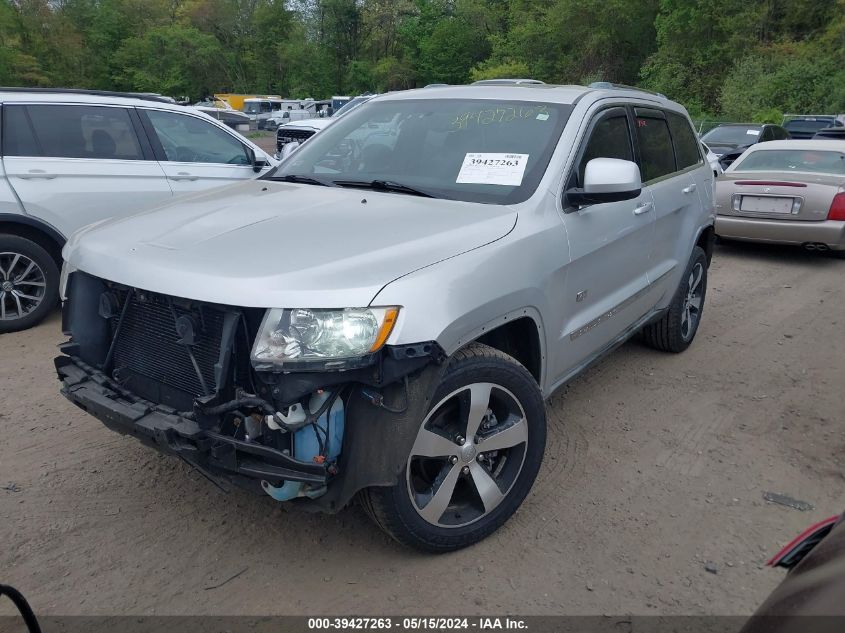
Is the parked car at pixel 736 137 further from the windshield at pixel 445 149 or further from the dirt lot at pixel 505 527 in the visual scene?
the windshield at pixel 445 149

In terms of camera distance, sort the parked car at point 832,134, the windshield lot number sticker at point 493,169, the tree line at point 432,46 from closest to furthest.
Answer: the windshield lot number sticker at point 493,169, the parked car at point 832,134, the tree line at point 432,46

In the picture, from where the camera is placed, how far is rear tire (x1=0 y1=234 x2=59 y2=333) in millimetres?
5461

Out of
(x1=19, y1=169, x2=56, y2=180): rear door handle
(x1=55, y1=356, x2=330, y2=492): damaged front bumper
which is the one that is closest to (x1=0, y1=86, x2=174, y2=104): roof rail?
(x1=19, y1=169, x2=56, y2=180): rear door handle

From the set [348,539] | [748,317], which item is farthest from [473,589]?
[748,317]

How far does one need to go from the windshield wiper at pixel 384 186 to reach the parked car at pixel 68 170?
7.91 ft

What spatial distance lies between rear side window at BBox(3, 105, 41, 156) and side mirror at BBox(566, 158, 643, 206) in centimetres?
454

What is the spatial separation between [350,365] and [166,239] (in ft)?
3.48

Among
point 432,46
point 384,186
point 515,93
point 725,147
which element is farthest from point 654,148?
point 432,46

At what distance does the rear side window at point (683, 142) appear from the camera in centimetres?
505

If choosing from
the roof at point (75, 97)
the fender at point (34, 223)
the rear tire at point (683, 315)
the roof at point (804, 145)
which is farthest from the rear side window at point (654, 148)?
the roof at point (804, 145)

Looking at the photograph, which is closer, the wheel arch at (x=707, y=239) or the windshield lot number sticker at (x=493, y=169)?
the windshield lot number sticker at (x=493, y=169)

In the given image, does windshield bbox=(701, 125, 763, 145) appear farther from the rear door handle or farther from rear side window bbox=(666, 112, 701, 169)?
the rear door handle

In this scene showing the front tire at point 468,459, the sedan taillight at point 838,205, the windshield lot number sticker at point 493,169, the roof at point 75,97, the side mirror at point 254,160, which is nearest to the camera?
the front tire at point 468,459

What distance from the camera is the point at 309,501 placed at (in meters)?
2.60
